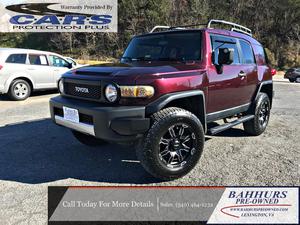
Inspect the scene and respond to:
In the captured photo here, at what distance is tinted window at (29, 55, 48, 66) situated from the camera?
30.6ft

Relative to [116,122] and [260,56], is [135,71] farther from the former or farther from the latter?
[260,56]

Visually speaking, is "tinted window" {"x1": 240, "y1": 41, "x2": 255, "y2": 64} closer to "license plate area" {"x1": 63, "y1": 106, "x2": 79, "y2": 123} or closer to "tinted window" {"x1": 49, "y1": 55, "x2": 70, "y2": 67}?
"license plate area" {"x1": 63, "y1": 106, "x2": 79, "y2": 123}

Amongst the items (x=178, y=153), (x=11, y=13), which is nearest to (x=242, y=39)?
(x=178, y=153)

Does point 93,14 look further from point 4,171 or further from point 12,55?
point 4,171

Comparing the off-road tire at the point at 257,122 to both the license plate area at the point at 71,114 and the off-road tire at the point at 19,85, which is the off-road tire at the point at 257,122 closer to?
the license plate area at the point at 71,114

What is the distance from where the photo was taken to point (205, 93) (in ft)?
12.5

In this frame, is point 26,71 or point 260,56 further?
point 26,71

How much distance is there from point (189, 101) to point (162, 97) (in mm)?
620

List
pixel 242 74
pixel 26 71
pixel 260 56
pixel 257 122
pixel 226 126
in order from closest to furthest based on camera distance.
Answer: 1. pixel 226 126
2. pixel 242 74
3. pixel 257 122
4. pixel 260 56
5. pixel 26 71

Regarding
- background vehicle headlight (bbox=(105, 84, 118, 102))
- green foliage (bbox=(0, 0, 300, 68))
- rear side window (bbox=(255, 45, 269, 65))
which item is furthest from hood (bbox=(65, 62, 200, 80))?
green foliage (bbox=(0, 0, 300, 68))

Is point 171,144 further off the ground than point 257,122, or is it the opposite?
point 171,144

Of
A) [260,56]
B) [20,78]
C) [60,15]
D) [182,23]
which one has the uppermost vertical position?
[60,15]

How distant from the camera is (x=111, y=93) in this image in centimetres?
320

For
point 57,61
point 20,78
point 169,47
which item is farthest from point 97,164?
point 57,61
